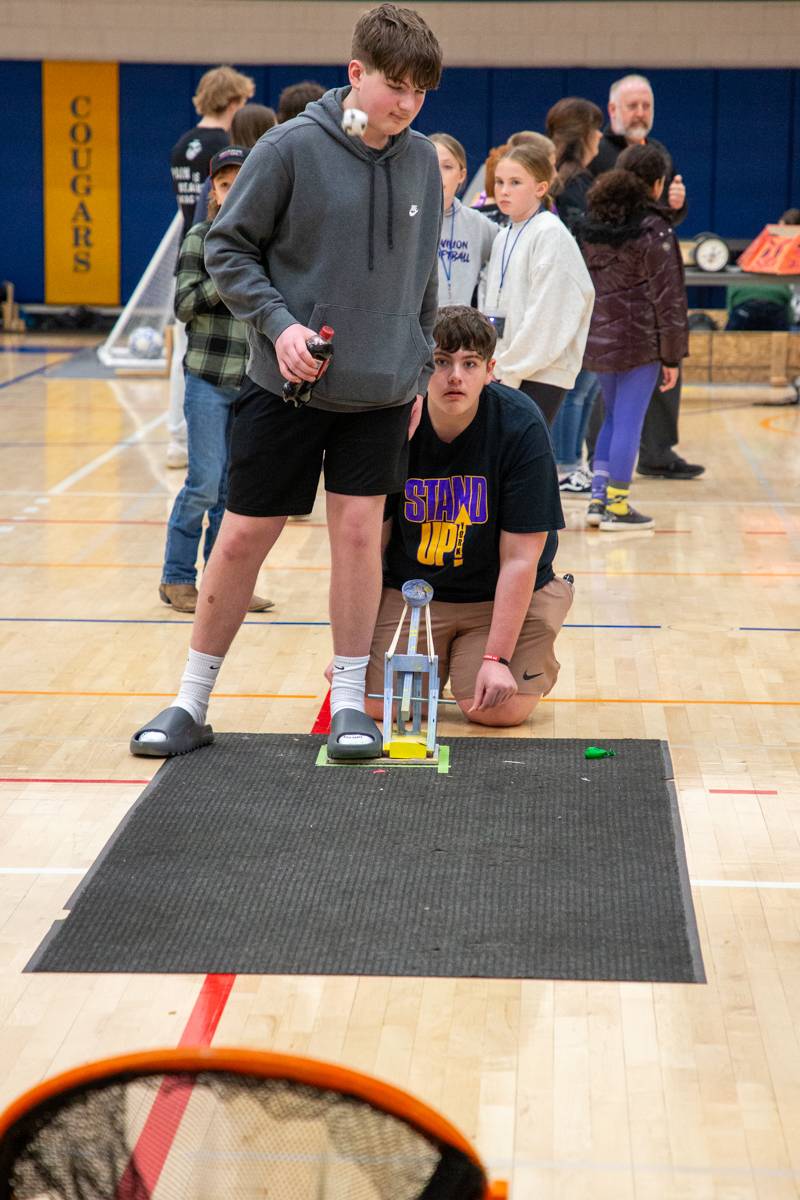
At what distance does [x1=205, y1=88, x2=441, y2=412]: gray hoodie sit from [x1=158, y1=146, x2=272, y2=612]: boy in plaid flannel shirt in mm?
1289

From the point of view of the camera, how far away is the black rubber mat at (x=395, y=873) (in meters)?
2.39

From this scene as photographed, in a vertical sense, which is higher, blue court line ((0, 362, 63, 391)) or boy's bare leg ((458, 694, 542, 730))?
blue court line ((0, 362, 63, 391))

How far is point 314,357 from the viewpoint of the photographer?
9.46ft

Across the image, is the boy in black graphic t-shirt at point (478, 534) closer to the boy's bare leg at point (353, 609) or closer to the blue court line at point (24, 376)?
the boy's bare leg at point (353, 609)

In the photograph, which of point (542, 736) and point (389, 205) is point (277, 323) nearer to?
point (389, 205)

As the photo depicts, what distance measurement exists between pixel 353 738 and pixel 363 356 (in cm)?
78

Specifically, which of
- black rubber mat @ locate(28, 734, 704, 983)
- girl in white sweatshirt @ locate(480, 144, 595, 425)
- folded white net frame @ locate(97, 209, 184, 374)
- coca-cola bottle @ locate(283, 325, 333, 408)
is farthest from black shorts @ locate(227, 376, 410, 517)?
folded white net frame @ locate(97, 209, 184, 374)

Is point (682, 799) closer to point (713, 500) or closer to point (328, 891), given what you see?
point (328, 891)

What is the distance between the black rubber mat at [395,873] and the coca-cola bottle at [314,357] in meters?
0.77

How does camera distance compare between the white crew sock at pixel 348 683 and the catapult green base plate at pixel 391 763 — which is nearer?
the catapult green base plate at pixel 391 763

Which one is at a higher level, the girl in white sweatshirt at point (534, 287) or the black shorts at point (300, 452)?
the girl in white sweatshirt at point (534, 287)

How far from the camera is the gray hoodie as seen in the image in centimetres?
299

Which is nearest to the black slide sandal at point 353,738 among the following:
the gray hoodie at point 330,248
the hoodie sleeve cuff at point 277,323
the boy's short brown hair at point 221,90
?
the gray hoodie at point 330,248

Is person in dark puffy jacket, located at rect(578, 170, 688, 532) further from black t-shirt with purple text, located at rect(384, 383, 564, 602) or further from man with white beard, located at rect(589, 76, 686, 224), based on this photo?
black t-shirt with purple text, located at rect(384, 383, 564, 602)
